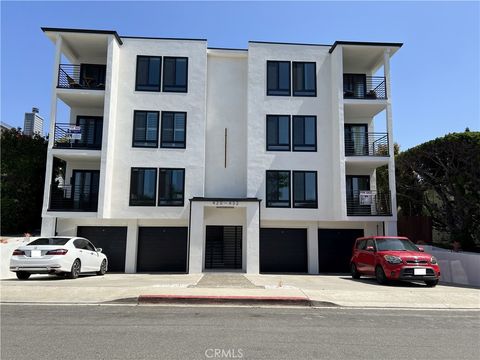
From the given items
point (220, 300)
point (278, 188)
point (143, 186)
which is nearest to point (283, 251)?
point (278, 188)

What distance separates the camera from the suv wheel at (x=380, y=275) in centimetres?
1393

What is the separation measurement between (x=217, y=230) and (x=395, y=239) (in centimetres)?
941

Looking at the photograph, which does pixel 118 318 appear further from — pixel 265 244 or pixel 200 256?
pixel 265 244

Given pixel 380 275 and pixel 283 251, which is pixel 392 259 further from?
pixel 283 251

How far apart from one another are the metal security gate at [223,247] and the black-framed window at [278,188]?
7.93ft

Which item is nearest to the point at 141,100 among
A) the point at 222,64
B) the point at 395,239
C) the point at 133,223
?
the point at 222,64

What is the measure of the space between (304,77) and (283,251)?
9.42 meters

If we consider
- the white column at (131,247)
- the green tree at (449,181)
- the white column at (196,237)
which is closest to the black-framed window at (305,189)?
the white column at (196,237)

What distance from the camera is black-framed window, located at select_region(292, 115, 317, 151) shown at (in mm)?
21220

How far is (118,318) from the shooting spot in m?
8.22

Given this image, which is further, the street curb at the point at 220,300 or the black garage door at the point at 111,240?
the black garage door at the point at 111,240

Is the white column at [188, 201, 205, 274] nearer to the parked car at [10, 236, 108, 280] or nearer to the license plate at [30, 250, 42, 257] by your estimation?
the parked car at [10, 236, 108, 280]

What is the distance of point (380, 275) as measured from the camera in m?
14.1

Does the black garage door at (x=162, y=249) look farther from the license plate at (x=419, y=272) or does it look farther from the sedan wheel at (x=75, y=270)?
the license plate at (x=419, y=272)
